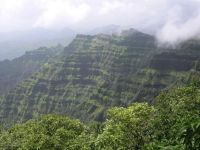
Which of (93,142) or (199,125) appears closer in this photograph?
(199,125)

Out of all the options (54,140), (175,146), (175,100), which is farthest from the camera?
(175,100)

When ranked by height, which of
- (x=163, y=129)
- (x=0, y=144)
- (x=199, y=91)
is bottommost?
(x=0, y=144)

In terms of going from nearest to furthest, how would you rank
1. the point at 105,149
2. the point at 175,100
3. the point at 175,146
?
1. the point at 175,146
2. the point at 105,149
3. the point at 175,100

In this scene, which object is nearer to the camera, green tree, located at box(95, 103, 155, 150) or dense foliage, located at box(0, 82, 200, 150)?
green tree, located at box(95, 103, 155, 150)

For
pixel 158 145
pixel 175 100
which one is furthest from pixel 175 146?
pixel 175 100

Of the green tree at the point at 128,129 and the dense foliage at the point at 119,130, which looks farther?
the dense foliage at the point at 119,130

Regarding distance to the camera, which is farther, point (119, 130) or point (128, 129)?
point (128, 129)

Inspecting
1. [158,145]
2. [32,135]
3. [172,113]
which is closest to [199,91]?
[172,113]

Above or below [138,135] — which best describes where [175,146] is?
above

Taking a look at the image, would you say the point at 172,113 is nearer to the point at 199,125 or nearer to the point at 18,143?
the point at 18,143

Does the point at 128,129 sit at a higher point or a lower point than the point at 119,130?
lower

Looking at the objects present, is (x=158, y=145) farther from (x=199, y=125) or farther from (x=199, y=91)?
(x=199, y=91)

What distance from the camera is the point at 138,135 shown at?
76.1m

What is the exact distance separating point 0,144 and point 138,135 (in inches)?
1140
